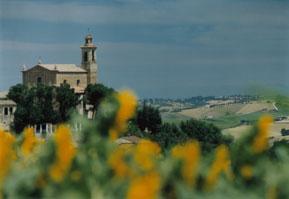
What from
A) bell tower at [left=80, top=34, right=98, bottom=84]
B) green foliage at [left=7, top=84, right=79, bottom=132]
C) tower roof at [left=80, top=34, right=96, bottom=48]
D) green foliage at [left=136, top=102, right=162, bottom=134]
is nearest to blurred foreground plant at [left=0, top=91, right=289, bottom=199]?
green foliage at [left=7, top=84, right=79, bottom=132]

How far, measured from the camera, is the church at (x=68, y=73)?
188 ft

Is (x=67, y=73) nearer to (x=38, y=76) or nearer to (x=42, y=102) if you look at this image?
(x=38, y=76)

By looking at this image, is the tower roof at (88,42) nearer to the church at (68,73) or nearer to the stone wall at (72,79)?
the church at (68,73)

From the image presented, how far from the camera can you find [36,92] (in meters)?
45.2

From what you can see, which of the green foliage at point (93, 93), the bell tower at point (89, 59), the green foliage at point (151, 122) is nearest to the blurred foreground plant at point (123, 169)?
the green foliage at point (151, 122)

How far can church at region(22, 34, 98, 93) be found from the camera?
57156 millimetres

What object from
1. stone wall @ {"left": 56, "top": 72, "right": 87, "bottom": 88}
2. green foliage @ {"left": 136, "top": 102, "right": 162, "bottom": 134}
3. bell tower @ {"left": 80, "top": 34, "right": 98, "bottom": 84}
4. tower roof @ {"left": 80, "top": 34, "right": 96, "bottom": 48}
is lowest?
green foliage @ {"left": 136, "top": 102, "right": 162, "bottom": 134}

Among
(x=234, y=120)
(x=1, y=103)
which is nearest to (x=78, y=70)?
(x=1, y=103)

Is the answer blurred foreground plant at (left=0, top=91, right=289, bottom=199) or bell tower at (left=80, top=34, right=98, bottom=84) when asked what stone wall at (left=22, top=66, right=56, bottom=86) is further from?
blurred foreground plant at (left=0, top=91, right=289, bottom=199)

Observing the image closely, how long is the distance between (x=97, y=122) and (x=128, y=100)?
0.09 meters

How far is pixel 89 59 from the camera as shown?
61594 mm

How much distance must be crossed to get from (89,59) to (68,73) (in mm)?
4284

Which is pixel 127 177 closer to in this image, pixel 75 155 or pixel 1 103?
pixel 75 155

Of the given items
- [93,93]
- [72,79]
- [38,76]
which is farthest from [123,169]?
[38,76]
